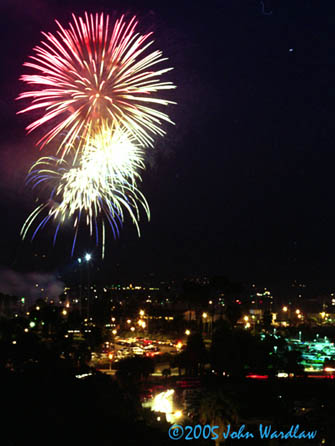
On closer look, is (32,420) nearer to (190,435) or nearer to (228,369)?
(190,435)

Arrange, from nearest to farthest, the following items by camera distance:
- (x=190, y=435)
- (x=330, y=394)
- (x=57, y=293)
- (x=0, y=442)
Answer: (x=0, y=442), (x=190, y=435), (x=330, y=394), (x=57, y=293)

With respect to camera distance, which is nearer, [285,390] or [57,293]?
[285,390]

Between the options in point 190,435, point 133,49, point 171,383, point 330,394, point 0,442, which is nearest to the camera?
point 0,442

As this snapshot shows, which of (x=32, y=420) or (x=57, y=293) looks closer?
(x=32, y=420)

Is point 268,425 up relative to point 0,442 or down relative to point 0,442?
down

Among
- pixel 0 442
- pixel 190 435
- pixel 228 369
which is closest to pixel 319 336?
pixel 228 369

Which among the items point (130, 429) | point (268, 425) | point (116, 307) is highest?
point (116, 307)

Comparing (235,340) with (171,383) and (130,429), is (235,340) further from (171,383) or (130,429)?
(130,429)

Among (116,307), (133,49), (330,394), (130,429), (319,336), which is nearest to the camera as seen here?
(130,429)

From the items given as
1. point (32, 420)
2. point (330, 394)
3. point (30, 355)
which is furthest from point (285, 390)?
point (32, 420)
